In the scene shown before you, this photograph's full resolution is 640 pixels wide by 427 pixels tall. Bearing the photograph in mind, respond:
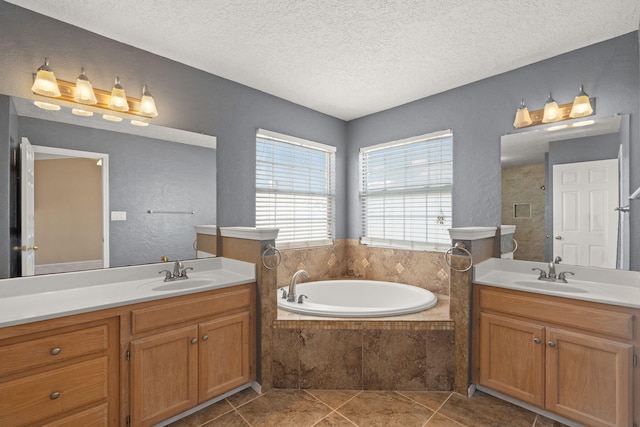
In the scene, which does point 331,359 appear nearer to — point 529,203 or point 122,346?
point 122,346

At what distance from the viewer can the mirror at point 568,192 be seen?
207 centimetres

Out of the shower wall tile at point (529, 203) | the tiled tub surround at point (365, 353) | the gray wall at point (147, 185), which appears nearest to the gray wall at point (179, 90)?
the gray wall at point (147, 185)

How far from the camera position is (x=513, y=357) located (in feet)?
6.66

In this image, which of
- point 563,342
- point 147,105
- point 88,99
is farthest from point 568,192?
point 88,99

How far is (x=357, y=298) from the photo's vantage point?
3307mm

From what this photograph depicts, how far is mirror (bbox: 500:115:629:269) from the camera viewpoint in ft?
6.81

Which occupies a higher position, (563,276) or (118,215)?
(118,215)

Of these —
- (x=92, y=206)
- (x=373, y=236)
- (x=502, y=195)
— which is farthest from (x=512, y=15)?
(x=92, y=206)

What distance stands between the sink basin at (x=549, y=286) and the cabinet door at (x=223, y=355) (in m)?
2.01

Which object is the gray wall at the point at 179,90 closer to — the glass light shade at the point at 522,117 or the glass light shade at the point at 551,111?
the glass light shade at the point at 522,117

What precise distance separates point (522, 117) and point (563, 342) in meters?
1.67

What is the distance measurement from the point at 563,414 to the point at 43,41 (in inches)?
153

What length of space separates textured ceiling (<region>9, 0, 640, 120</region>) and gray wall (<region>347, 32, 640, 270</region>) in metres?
0.11

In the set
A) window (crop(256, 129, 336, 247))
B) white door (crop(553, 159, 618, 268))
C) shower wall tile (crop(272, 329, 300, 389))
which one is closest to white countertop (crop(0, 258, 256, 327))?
shower wall tile (crop(272, 329, 300, 389))
